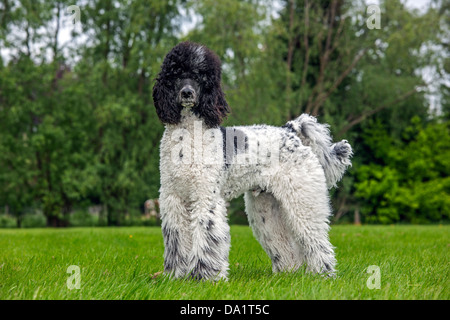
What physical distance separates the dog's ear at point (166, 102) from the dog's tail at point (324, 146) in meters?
1.25

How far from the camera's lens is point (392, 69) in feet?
58.2

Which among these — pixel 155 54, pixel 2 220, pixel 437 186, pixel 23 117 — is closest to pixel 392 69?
pixel 437 186

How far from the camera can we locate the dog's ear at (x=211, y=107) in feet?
12.4

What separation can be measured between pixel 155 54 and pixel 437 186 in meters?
11.9

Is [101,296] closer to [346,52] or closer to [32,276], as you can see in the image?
[32,276]

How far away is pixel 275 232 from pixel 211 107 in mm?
1472

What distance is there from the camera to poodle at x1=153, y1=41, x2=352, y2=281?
3697 millimetres
